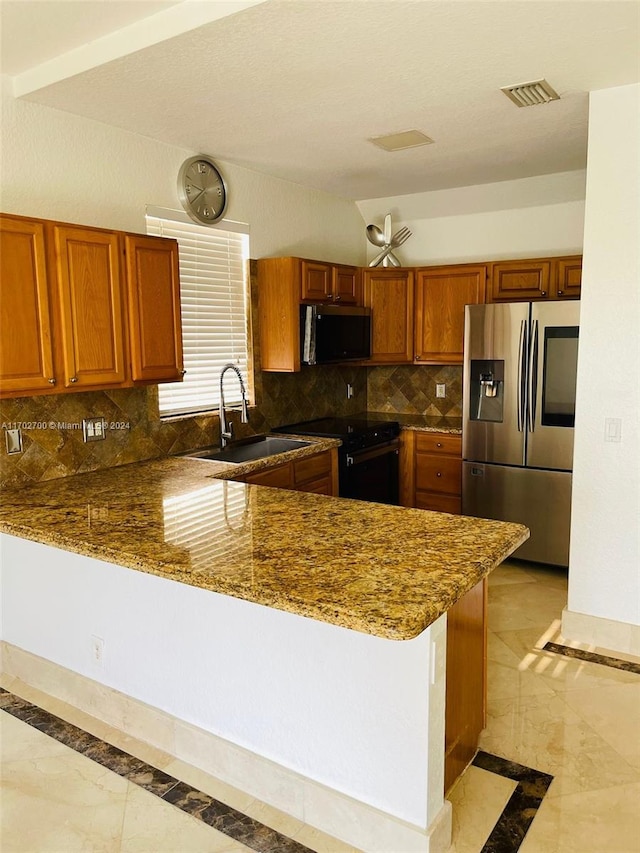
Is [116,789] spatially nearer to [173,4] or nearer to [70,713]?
[70,713]

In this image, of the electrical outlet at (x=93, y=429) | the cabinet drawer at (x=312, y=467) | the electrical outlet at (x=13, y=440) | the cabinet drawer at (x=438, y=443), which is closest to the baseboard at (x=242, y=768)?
the electrical outlet at (x=13, y=440)

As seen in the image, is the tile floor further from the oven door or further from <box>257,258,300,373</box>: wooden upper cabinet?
<box>257,258,300,373</box>: wooden upper cabinet

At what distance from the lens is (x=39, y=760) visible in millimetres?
2369

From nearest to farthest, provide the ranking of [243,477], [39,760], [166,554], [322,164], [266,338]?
[166,554], [39,760], [243,477], [322,164], [266,338]

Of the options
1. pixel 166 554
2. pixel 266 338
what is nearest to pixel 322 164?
pixel 266 338

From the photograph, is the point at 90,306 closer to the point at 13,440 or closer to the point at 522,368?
the point at 13,440

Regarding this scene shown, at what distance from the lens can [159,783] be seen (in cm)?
223

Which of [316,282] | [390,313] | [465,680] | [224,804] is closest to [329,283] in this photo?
[316,282]

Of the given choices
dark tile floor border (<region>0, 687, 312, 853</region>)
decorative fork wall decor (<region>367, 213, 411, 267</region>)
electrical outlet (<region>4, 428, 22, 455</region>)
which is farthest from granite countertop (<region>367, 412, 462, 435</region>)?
dark tile floor border (<region>0, 687, 312, 853</region>)

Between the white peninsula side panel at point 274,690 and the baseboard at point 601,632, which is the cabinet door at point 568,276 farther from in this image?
the white peninsula side panel at point 274,690

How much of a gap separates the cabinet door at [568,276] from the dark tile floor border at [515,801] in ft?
10.2

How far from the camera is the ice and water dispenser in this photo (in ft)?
13.5

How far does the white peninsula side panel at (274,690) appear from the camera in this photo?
183cm

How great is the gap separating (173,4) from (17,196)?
1137mm
